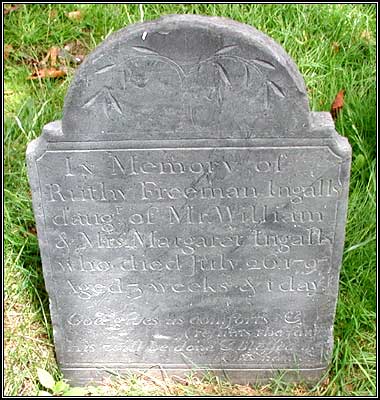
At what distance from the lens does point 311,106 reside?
4195mm

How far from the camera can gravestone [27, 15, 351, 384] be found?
8.03 feet

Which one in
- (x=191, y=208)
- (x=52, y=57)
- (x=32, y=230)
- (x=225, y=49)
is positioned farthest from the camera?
(x=52, y=57)

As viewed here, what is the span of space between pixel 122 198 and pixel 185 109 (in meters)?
0.45

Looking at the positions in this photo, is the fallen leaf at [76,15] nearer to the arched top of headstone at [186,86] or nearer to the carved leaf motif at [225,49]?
the arched top of headstone at [186,86]

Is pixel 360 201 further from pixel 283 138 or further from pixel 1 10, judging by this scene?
pixel 1 10

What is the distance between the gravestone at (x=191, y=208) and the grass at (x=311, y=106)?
0.45ft

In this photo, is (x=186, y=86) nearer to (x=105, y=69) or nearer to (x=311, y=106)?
(x=105, y=69)

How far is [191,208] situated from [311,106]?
1.73 meters

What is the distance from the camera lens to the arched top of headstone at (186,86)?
2.38 metres

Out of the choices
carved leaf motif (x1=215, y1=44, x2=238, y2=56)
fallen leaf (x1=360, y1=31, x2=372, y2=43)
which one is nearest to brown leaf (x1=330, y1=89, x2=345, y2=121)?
fallen leaf (x1=360, y1=31, x2=372, y2=43)

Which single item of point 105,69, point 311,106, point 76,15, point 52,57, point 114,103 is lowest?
point 311,106

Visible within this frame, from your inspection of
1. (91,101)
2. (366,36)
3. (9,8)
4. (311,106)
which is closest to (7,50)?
(9,8)

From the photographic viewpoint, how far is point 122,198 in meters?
2.72

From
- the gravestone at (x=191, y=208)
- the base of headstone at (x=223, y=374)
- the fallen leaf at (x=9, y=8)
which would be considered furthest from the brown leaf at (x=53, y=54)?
the base of headstone at (x=223, y=374)
